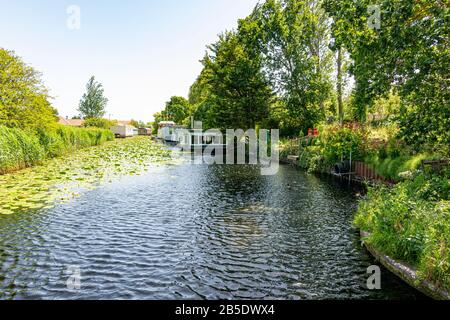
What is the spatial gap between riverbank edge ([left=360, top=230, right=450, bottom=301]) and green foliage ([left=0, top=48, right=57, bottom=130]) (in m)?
24.1

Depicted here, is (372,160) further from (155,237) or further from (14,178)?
(14,178)

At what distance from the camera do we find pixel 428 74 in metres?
10.0

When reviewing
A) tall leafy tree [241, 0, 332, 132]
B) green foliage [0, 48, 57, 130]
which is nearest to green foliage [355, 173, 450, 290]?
green foliage [0, 48, 57, 130]

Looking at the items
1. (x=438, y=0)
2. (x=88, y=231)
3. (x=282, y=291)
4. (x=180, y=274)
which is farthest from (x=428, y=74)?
(x=88, y=231)

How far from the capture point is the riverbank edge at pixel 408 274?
Answer: 5906 mm

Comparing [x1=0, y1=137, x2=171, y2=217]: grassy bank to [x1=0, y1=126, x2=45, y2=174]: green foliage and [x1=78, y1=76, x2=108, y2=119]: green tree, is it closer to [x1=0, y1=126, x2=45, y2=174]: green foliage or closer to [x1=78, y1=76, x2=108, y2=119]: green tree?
[x1=0, y1=126, x2=45, y2=174]: green foliage

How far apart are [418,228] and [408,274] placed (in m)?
1.12

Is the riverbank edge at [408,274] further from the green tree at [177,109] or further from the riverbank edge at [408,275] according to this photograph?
the green tree at [177,109]

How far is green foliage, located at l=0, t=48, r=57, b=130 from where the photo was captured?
75.4ft

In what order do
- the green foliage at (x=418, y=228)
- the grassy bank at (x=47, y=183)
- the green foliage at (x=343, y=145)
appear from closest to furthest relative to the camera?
the green foliage at (x=418, y=228)
the grassy bank at (x=47, y=183)
the green foliage at (x=343, y=145)

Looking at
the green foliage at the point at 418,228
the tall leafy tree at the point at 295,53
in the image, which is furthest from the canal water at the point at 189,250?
the tall leafy tree at the point at 295,53

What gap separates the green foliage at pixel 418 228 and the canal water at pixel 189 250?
571 mm

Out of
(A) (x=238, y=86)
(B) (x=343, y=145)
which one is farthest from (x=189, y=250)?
(A) (x=238, y=86)

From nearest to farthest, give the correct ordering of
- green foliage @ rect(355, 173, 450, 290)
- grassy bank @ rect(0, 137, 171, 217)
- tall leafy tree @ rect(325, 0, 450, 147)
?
1. green foliage @ rect(355, 173, 450, 290)
2. tall leafy tree @ rect(325, 0, 450, 147)
3. grassy bank @ rect(0, 137, 171, 217)
